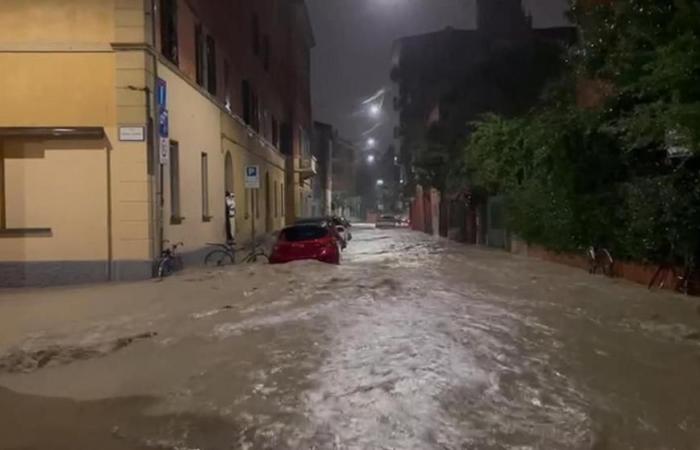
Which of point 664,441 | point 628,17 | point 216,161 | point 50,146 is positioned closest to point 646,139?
point 628,17

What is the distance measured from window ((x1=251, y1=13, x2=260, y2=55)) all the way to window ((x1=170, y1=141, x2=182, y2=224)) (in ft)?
54.8

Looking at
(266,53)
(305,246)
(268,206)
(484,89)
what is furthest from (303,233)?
(484,89)

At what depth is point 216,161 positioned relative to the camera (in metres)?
23.5

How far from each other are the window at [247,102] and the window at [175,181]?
1210cm

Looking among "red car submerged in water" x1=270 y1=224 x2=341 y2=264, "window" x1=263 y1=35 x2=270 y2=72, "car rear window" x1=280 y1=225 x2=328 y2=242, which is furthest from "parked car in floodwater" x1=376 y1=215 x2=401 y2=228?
"red car submerged in water" x1=270 y1=224 x2=341 y2=264

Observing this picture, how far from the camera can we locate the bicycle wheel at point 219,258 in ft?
65.8

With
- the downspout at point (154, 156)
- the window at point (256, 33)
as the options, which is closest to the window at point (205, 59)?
the downspout at point (154, 156)

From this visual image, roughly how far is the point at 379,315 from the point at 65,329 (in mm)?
4187

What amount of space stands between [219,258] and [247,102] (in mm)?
12408

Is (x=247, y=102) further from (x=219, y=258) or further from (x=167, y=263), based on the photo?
(x=167, y=263)

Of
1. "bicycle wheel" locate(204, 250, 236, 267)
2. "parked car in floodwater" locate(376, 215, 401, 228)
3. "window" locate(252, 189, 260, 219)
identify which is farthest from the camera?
"parked car in floodwater" locate(376, 215, 401, 228)

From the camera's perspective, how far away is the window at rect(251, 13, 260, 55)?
113ft

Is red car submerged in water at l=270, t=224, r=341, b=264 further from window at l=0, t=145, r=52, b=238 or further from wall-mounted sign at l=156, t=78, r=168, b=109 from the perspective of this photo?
window at l=0, t=145, r=52, b=238

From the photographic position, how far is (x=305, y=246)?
18.7 meters
